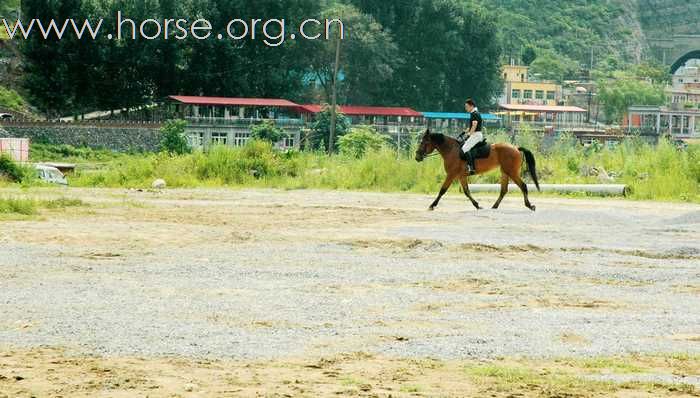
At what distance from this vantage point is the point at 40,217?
72.2ft

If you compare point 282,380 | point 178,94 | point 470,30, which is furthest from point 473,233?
point 470,30

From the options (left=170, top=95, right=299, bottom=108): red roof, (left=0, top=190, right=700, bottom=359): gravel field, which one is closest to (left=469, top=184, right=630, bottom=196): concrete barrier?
(left=0, top=190, right=700, bottom=359): gravel field

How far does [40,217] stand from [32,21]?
66.1 meters

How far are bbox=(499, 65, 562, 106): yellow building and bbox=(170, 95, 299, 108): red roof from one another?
68283 mm

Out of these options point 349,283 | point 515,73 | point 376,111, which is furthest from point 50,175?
point 515,73

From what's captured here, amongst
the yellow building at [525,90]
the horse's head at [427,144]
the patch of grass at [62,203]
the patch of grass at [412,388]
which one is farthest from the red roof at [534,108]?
the patch of grass at [412,388]

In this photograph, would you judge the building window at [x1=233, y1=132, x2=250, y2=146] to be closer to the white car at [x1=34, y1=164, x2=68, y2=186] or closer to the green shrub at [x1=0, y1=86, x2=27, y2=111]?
the green shrub at [x1=0, y1=86, x2=27, y2=111]

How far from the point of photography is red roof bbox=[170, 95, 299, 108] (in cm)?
8962

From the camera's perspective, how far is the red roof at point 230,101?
89625 mm

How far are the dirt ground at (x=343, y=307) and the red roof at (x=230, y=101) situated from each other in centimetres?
6679

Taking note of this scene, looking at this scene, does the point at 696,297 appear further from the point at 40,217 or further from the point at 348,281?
the point at 40,217

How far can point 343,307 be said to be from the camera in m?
12.5

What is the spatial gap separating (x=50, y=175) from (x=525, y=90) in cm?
13511

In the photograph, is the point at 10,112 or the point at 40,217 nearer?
the point at 40,217
